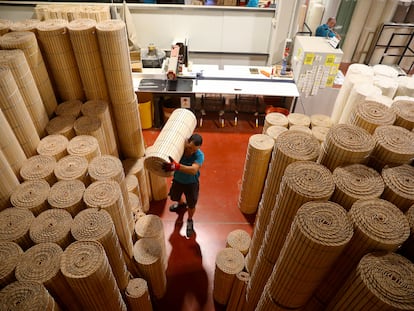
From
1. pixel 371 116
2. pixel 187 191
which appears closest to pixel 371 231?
pixel 371 116

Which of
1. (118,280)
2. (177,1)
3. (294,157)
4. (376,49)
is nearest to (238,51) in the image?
(177,1)

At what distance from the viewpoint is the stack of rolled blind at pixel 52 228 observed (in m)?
2.03

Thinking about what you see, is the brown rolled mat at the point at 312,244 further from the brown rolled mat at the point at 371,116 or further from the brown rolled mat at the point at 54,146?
the brown rolled mat at the point at 54,146

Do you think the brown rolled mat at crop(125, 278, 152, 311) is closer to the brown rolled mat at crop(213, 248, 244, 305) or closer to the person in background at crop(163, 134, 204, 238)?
the brown rolled mat at crop(213, 248, 244, 305)

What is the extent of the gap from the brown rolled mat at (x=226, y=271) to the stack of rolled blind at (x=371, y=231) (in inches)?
53.1

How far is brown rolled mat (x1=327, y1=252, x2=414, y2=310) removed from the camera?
1.45 meters

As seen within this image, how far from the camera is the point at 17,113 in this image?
2.50 m

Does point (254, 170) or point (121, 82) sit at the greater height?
point (121, 82)

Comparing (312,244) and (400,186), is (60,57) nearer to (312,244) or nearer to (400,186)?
(312,244)

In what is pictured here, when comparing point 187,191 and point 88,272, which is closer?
point 88,272

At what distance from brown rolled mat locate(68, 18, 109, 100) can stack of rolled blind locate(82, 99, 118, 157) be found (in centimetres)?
15

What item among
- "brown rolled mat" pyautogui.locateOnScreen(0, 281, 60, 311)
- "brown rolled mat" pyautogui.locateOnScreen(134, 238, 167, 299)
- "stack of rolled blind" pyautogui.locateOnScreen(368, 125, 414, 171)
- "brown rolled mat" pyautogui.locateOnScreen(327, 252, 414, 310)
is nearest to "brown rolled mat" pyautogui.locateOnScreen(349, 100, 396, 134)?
"stack of rolled blind" pyautogui.locateOnScreen(368, 125, 414, 171)

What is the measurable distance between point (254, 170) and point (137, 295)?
2.10 meters

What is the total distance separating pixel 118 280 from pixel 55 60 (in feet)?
7.63
